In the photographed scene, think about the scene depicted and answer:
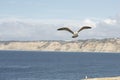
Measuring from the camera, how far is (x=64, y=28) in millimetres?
42188

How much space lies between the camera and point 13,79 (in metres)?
142

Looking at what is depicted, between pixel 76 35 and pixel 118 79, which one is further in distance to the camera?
pixel 118 79

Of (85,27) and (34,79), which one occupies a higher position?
(85,27)

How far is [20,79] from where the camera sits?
13950cm

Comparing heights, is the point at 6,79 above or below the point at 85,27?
below

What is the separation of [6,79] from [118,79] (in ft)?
180

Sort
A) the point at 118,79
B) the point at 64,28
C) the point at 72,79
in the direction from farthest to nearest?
the point at 72,79 < the point at 118,79 < the point at 64,28

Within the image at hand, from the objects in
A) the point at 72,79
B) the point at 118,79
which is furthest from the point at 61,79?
the point at 118,79

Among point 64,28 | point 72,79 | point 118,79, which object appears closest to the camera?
point 64,28

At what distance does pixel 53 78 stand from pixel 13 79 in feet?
40.7

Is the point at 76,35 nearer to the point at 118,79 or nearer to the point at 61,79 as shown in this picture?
the point at 118,79

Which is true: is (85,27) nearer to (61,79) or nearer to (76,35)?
(76,35)

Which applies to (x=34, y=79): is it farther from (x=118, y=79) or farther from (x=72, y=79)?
(x=118, y=79)

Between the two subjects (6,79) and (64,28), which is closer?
(64,28)
